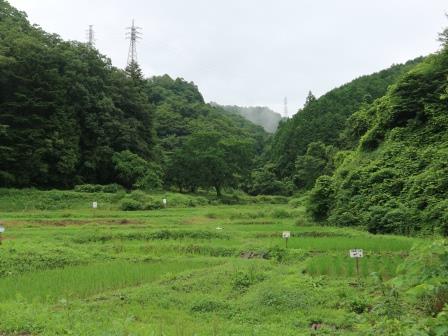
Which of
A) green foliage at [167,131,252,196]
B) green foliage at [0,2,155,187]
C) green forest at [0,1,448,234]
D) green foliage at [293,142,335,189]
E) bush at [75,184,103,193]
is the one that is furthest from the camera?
green foliage at [293,142,335,189]

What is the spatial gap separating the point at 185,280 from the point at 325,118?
69513 millimetres

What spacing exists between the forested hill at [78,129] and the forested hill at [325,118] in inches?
888

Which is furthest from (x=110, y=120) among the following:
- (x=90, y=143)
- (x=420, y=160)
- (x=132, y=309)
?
(x=132, y=309)

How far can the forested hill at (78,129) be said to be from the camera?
149 feet

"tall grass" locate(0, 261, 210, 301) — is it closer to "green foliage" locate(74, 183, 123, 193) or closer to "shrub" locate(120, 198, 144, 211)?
"shrub" locate(120, 198, 144, 211)

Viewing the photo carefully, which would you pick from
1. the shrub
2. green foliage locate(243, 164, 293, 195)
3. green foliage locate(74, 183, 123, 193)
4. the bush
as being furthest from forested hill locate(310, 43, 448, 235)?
green foliage locate(243, 164, 293, 195)

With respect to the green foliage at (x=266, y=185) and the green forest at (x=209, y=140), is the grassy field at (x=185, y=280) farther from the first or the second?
the green foliage at (x=266, y=185)

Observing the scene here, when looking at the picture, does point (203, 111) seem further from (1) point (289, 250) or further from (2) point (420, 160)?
(1) point (289, 250)

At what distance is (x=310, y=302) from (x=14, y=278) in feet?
29.2

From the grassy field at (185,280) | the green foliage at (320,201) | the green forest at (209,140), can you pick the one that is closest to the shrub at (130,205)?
the grassy field at (185,280)

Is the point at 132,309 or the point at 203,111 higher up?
the point at 203,111

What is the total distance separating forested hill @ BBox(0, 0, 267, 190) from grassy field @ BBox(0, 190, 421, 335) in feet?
74.5

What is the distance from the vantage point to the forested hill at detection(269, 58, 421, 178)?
7681 centimetres

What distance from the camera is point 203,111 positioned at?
301 feet
